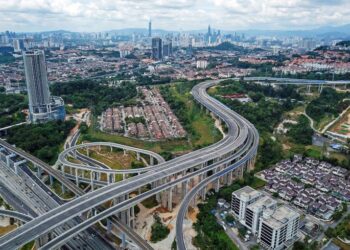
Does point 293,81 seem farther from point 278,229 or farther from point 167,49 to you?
point 167,49

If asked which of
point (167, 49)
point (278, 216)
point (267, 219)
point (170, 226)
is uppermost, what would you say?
point (167, 49)

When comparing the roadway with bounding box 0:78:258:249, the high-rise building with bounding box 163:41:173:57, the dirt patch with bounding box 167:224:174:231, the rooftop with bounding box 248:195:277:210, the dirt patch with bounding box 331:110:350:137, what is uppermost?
the high-rise building with bounding box 163:41:173:57

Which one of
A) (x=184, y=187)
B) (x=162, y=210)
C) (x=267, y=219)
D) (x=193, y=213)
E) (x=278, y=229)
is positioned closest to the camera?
(x=278, y=229)

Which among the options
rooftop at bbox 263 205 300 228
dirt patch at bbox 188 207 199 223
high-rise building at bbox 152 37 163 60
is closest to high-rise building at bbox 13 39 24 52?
high-rise building at bbox 152 37 163 60

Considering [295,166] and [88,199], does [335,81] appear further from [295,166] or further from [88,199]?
[88,199]

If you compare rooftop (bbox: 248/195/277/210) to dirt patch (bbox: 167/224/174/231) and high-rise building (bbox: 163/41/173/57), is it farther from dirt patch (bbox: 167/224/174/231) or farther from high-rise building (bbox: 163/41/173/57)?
high-rise building (bbox: 163/41/173/57)

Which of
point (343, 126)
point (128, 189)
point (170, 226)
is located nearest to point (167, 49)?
point (343, 126)

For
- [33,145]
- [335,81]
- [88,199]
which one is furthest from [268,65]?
[88,199]
